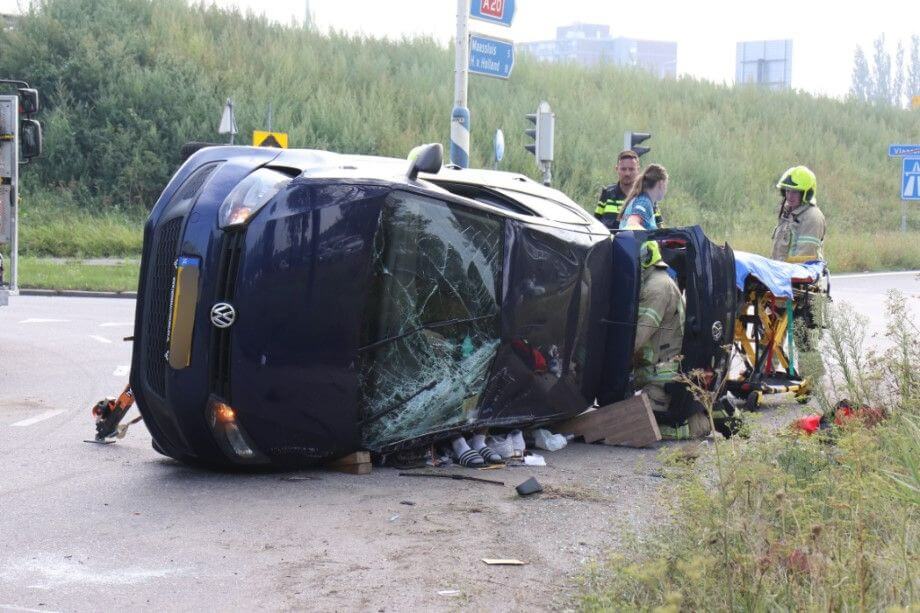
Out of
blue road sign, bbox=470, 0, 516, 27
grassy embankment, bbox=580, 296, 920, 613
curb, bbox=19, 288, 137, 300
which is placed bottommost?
curb, bbox=19, 288, 137, 300

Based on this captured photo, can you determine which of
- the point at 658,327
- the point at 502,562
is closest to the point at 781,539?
the point at 502,562

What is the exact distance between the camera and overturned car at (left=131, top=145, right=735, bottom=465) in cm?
661

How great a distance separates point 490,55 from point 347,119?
18733 mm

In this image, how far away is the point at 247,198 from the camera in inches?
264

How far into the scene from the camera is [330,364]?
6.75 metres

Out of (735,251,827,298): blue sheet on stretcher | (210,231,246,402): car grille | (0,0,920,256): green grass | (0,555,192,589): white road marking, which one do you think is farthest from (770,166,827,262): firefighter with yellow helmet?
(0,0,920,256): green grass

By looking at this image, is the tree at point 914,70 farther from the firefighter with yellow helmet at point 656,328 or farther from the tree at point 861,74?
the firefighter with yellow helmet at point 656,328

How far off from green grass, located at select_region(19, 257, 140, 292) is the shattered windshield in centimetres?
1360

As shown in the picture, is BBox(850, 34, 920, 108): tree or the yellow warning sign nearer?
the yellow warning sign

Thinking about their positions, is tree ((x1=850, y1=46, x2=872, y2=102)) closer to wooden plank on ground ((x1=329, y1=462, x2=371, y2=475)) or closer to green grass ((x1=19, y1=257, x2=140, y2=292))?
green grass ((x1=19, y1=257, x2=140, y2=292))

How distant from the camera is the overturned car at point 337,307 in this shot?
260 inches

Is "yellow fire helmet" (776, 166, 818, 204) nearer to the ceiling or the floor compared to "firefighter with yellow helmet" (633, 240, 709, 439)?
nearer to the ceiling

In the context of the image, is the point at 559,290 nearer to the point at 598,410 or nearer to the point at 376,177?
the point at 598,410

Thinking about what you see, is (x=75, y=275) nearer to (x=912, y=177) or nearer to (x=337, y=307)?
(x=337, y=307)
